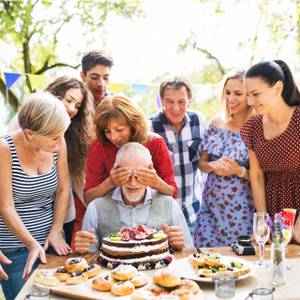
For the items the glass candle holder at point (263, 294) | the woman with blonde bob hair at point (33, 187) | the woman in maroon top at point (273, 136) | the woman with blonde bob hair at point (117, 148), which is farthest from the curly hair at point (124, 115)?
the glass candle holder at point (263, 294)

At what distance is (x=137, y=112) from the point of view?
10.3ft

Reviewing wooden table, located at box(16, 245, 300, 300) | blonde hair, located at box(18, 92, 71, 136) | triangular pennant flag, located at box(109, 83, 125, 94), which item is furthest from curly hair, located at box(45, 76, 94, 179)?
triangular pennant flag, located at box(109, 83, 125, 94)

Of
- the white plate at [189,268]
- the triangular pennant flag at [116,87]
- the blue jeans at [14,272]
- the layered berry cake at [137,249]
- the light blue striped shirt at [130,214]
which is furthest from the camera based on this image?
the triangular pennant flag at [116,87]

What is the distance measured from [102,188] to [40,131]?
58 cm

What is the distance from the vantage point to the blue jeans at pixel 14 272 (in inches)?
113

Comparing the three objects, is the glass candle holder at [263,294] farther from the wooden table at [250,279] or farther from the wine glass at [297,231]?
the wine glass at [297,231]

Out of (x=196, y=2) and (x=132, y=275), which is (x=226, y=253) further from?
(x=196, y=2)

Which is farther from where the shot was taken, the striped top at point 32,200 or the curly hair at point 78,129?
the curly hair at point 78,129

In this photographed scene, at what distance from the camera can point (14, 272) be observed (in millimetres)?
2873

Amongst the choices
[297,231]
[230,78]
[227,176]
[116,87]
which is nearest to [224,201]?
[227,176]

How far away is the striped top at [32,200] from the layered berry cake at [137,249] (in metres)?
0.56

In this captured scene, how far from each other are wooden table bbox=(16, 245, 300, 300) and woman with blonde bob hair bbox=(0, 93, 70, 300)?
0.48 feet

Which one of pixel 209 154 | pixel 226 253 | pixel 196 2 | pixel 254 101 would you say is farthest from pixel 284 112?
pixel 196 2

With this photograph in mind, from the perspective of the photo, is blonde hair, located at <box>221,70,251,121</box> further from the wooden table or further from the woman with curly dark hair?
the wooden table
